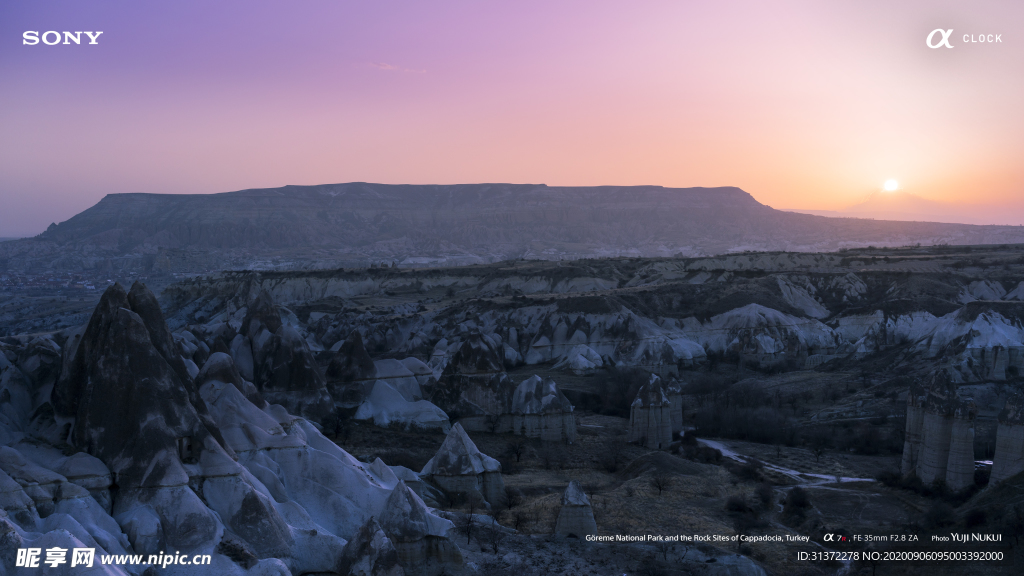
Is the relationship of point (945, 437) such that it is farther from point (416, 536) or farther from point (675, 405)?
point (416, 536)

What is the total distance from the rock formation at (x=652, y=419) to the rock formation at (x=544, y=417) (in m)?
2.99

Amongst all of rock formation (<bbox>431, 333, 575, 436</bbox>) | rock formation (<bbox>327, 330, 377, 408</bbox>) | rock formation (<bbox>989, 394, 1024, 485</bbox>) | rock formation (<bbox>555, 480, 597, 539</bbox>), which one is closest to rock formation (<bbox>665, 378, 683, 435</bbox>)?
rock formation (<bbox>431, 333, 575, 436</bbox>)

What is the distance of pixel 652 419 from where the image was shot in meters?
36.8

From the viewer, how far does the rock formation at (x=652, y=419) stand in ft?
121

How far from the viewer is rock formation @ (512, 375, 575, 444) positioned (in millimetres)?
36031

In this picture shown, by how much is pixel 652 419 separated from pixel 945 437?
12246 mm

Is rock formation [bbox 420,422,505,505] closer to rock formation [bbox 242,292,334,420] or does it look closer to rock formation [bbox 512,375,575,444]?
rock formation [bbox 242,292,334,420]

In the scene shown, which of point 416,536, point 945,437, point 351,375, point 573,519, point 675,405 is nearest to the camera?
point 416,536

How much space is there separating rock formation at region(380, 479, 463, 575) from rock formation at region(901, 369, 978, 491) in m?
17.6

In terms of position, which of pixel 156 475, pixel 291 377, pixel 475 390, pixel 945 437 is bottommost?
pixel 475 390

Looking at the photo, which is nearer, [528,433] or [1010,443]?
[1010,443]

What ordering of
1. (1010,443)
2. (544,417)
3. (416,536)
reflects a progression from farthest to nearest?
(544,417)
(1010,443)
(416,536)

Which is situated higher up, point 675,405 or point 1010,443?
point 1010,443

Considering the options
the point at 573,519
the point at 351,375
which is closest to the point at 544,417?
the point at 351,375
